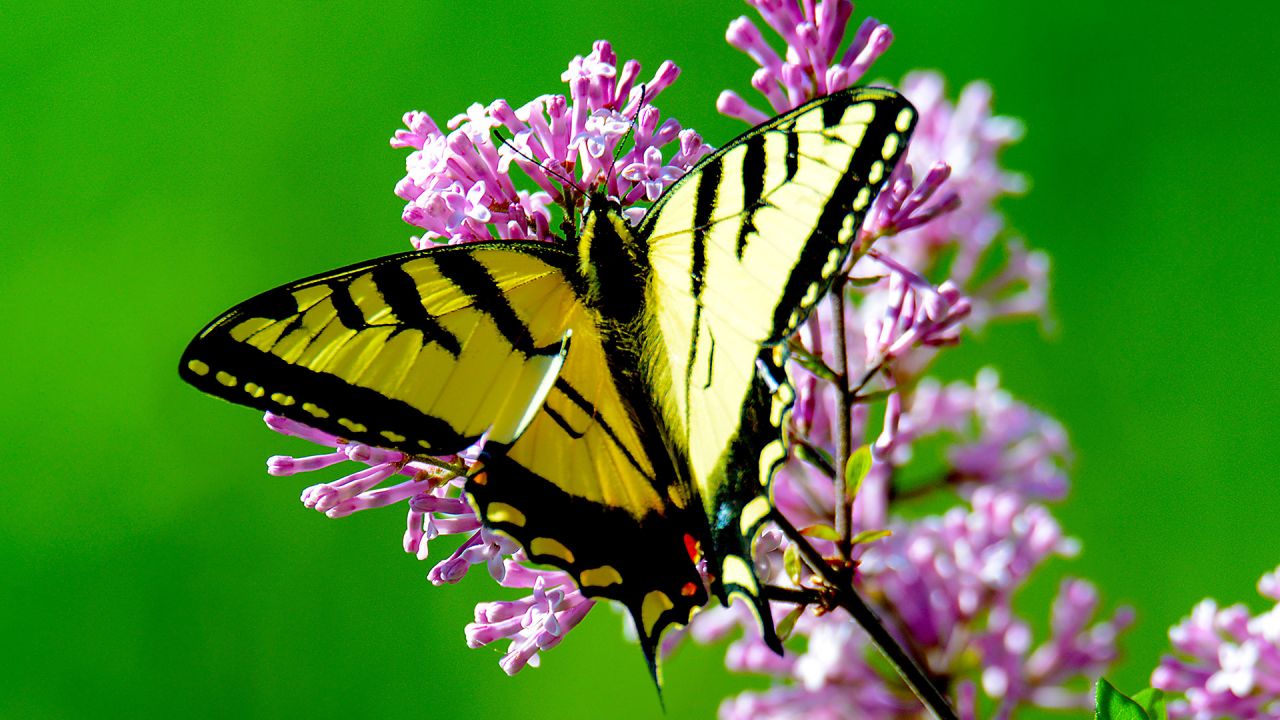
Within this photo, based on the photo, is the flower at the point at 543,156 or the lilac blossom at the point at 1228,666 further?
the lilac blossom at the point at 1228,666

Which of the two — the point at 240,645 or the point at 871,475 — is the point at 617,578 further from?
the point at 240,645

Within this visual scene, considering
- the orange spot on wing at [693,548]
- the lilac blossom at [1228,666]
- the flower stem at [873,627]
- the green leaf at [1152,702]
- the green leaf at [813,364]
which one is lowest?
the lilac blossom at [1228,666]

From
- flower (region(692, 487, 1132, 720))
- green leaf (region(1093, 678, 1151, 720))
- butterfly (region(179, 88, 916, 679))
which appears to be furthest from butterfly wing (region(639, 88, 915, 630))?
flower (region(692, 487, 1132, 720))

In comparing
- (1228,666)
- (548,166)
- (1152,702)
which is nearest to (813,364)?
(548,166)

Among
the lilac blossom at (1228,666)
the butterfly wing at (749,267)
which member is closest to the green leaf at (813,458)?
the butterfly wing at (749,267)

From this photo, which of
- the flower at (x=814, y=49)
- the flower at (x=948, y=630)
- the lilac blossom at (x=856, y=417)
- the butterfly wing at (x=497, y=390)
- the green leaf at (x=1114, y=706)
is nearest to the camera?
the green leaf at (x=1114, y=706)

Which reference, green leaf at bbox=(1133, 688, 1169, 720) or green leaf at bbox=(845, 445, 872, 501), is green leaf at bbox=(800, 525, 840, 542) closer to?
green leaf at bbox=(845, 445, 872, 501)

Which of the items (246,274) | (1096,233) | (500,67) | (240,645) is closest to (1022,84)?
(1096,233)

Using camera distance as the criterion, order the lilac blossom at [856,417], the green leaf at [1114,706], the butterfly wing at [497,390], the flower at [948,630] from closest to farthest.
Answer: the green leaf at [1114,706] → the butterfly wing at [497,390] → the lilac blossom at [856,417] → the flower at [948,630]

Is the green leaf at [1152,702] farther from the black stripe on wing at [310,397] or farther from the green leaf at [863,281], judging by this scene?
the black stripe on wing at [310,397]
